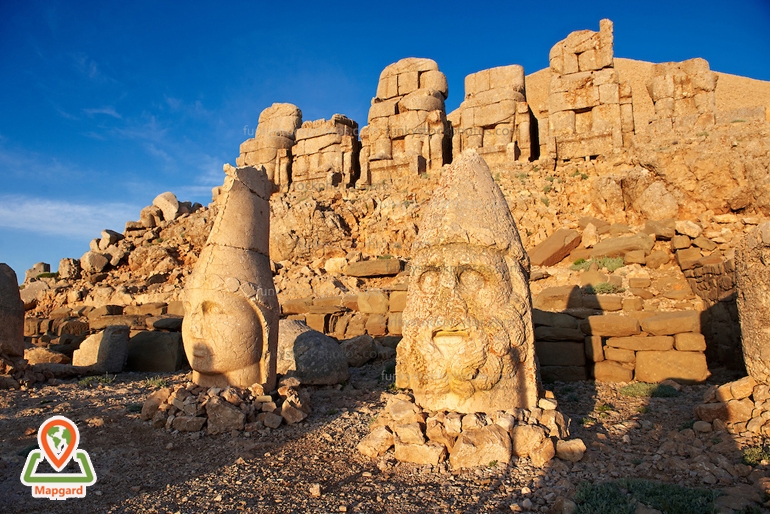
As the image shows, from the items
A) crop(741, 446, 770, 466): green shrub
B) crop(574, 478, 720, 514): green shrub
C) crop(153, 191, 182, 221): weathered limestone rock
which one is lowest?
crop(574, 478, 720, 514): green shrub

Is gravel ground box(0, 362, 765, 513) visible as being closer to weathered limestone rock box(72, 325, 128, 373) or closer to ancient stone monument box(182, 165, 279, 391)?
ancient stone monument box(182, 165, 279, 391)

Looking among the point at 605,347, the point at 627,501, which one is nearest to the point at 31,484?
the point at 627,501

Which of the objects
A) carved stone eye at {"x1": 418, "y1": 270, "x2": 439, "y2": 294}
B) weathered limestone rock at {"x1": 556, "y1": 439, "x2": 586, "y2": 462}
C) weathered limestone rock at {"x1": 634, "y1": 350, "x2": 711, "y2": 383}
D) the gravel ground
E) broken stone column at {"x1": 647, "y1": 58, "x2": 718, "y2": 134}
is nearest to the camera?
the gravel ground

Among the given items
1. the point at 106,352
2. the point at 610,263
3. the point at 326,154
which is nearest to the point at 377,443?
the point at 106,352

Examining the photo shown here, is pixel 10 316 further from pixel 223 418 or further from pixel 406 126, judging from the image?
pixel 406 126

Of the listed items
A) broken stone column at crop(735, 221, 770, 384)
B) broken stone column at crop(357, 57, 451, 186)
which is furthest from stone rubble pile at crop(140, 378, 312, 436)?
broken stone column at crop(357, 57, 451, 186)

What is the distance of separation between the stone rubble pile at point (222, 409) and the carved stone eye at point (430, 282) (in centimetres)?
199

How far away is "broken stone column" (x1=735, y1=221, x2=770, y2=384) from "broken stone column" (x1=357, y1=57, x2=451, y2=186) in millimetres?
13796

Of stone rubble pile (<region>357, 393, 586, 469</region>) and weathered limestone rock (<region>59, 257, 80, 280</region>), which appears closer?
stone rubble pile (<region>357, 393, 586, 469</region>)

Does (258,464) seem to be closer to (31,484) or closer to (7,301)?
(31,484)

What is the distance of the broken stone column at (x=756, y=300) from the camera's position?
14.2 ft

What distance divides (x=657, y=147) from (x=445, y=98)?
365 inches

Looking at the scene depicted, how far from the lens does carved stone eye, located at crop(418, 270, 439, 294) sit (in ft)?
13.8

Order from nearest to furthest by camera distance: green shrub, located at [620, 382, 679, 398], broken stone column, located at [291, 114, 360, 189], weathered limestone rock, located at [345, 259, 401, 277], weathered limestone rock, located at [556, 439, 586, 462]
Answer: weathered limestone rock, located at [556, 439, 586, 462] < green shrub, located at [620, 382, 679, 398] < weathered limestone rock, located at [345, 259, 401, 277] < broken stone column, located at [291, 114, 360, 189]
